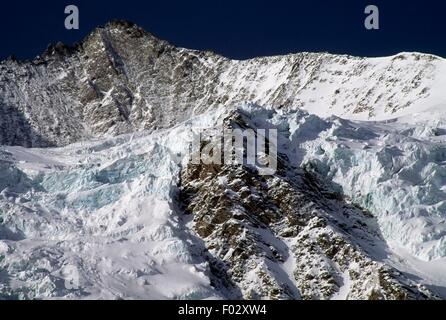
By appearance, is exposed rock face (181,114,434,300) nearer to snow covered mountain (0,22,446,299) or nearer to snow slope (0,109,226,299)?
snow covered mountain (0,22,446,299)

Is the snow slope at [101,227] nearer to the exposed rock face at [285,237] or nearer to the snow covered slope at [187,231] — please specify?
the snow covered slope at [187,231]

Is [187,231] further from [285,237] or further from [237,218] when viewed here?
[285,237]

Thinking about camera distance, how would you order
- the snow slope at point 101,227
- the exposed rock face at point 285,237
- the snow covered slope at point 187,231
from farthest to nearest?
the exposed rock face at point 285,237, the snow covered slope at point 187,231, the snow slope at point 101,227

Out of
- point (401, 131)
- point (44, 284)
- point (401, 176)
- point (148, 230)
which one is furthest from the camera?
point (401, 131)

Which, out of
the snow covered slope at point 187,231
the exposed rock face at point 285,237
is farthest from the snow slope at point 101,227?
the exposed rock face at point 285,237

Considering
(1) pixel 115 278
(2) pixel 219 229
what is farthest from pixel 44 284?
(2) pixel 219 229

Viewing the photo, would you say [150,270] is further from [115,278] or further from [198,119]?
[198,119]

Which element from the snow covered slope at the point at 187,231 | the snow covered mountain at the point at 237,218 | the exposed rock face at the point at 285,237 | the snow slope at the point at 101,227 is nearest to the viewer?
the snow slope at the point at 101,227

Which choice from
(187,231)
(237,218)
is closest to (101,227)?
(187,231)

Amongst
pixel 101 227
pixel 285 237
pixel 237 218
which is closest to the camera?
pixel 285 237
